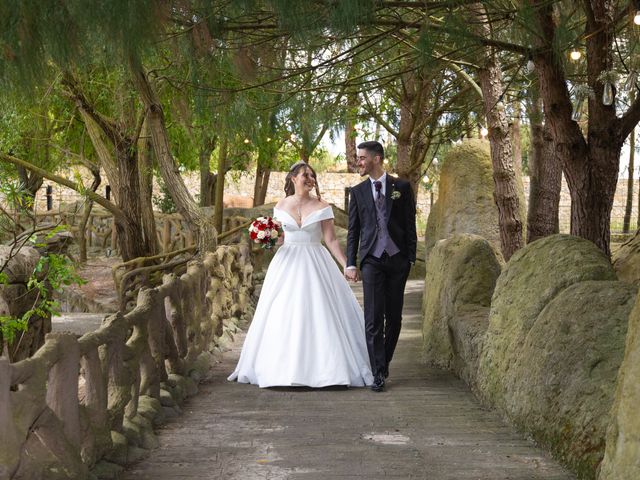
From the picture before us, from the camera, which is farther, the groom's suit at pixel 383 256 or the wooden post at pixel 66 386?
the groom's suit at pixel 383 256

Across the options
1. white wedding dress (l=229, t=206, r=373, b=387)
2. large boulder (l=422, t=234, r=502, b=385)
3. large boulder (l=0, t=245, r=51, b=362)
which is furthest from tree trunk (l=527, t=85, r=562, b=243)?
large boulder (l=0, t=245, r=51, b=362)

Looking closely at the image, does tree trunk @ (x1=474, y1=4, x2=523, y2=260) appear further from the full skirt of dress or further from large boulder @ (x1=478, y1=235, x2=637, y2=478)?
large boulder @ (x1=478, y1=235, x2=637, y2=478)

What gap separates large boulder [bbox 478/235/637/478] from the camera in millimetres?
4855

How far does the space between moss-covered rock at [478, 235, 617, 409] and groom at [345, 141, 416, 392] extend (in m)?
0.81

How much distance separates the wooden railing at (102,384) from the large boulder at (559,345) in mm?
2220

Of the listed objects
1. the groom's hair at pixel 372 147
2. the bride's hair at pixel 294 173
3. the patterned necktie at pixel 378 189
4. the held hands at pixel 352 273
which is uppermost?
the groom's hair at pixel 372 147

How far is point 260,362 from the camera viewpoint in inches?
302

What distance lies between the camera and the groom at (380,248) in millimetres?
7289

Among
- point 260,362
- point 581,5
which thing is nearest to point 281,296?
point 260,362

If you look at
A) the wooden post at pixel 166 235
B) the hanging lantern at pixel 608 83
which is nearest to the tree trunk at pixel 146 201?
the wooden post at pixel 166 235

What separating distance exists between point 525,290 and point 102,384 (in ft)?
9.31

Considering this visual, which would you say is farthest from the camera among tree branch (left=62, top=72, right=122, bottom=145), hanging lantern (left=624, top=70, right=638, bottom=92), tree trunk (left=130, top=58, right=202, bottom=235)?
tree branch (left=62, top=72, right=122, bottom=145)

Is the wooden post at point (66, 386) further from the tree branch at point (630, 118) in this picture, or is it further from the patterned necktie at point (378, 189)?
the tree branch at point (630, 118)

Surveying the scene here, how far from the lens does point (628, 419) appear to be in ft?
11.9
